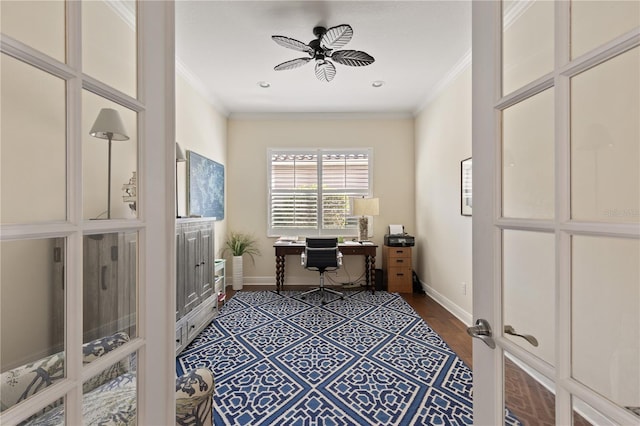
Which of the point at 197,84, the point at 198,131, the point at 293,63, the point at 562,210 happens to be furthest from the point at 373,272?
the point at 562,210

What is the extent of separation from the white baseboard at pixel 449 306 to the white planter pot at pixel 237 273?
2.83 m

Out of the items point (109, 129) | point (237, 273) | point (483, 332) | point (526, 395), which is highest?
point (109, 129)

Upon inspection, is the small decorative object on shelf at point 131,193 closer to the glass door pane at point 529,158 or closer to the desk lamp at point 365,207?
the glass door pane at point 529,158

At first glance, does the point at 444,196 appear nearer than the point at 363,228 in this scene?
Yes

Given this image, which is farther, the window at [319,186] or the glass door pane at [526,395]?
the window at [319,186]

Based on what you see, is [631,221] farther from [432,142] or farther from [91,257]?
[432,142]

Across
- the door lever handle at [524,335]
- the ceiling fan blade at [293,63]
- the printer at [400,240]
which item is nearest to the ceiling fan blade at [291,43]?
the ceiling fan blade at [293,63]

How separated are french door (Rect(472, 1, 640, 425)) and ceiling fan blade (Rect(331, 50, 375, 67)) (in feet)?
6.37

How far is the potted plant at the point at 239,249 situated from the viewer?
181 inches

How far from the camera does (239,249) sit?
4691 millimetres

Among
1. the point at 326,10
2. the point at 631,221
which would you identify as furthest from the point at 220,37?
the point at 631,221

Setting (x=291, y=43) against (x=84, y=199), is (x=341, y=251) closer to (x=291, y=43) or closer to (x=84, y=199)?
(x=291, y=43)

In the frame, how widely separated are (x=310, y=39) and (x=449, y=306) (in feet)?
11.2

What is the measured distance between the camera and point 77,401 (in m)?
0.59
